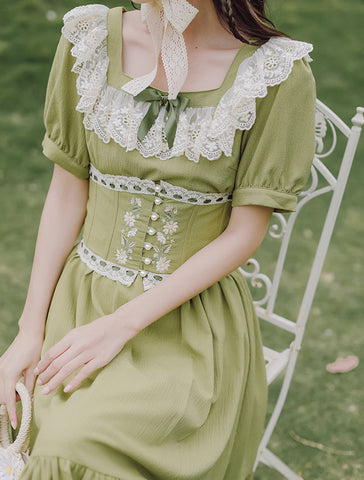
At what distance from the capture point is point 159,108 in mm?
1292

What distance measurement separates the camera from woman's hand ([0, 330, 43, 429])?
1255 millimetres

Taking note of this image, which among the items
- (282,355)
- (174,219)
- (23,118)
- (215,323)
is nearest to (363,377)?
(282,355)

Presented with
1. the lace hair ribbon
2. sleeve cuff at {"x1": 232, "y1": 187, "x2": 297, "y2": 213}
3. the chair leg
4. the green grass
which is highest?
the lace hair ribbon

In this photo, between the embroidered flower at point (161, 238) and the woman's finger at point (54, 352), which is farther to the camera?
the embroidered flower at point (161, 238)

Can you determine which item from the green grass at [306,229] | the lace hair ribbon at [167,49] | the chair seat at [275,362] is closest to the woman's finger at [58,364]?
the lace hair ribbon at [167,49]

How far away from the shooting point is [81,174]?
4.70ft

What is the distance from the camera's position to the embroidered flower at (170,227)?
4.42 ft

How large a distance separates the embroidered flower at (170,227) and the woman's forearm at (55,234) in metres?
0.26

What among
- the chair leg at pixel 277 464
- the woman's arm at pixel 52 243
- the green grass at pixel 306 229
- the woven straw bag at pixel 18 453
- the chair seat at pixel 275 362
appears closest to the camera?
the woven straw bag at pixel 18 453

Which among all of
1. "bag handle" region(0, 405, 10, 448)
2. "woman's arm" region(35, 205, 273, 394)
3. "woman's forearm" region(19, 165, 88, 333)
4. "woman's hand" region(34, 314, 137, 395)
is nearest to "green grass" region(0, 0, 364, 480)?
"woman's arm" region(35, 205, 273, 394)

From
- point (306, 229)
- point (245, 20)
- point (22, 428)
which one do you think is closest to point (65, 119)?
point (245, 20)

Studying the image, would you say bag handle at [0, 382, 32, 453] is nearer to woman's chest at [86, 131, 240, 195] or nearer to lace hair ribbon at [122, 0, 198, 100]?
woman's chest at [86, 131, 240, 195]

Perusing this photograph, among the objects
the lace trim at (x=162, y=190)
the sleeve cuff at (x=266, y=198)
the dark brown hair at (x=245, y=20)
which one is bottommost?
the lace trim at (x=162, y=190)

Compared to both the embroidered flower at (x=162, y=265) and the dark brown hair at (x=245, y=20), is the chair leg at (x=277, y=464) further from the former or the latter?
the dark brown hair at (x=245, y=20)
